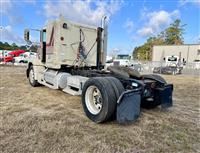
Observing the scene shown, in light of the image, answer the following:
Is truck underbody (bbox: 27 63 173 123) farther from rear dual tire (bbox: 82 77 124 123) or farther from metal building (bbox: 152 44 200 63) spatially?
metal building (bbox: 152 44 200 63)

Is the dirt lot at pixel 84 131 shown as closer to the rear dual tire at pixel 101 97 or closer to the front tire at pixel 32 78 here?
the rear dual tire at pixel 101 97

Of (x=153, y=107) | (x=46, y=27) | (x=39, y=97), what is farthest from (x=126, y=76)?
(x=46, y=27)

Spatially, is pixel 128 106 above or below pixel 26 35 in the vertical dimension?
below

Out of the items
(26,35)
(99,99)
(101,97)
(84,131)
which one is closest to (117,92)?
(101,97)

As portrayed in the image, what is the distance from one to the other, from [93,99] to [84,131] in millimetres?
1081

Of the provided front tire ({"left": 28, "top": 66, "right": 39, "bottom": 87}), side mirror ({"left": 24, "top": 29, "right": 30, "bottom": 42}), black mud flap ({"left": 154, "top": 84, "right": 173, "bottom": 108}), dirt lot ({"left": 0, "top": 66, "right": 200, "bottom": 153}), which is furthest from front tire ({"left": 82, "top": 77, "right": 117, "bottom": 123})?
side mirror ({"left": 24, "top": 29, "right": 30, "bottom": 42})

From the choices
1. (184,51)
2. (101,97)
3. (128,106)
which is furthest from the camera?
(184,51)

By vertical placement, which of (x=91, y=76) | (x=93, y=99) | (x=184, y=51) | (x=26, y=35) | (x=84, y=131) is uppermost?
(x=184, y=51)

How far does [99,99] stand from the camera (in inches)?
183

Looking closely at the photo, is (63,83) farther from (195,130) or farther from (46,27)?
(195,130)

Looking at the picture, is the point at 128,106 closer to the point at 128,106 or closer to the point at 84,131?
the point at 128,106

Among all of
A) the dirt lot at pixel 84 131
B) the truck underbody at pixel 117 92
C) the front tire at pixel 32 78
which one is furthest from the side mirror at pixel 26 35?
the dirt lot at pixel 84 131

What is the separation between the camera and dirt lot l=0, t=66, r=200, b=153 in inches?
128

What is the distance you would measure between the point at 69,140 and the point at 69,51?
4.05 meters
